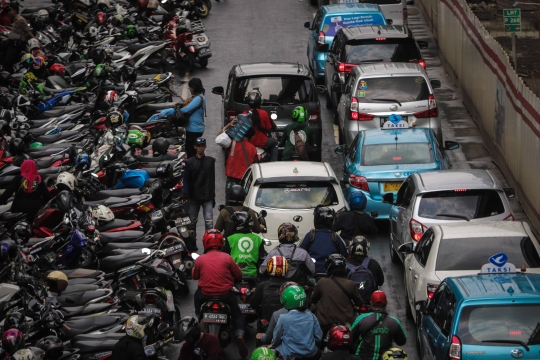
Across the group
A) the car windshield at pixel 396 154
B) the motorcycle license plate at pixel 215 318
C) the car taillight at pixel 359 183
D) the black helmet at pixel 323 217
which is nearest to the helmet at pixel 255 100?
the car windshield at pixel 396 154

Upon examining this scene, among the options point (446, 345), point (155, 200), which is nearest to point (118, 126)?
point (155, 200)

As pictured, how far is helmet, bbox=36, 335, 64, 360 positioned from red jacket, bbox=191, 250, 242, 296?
6.08ft

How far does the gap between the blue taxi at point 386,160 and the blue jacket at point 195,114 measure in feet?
9.15

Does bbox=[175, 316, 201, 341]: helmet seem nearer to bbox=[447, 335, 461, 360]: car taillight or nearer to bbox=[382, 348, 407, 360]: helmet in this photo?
bbox=[382, 348, 407, 360]: helmet

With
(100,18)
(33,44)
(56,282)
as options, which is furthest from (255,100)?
(100,18)

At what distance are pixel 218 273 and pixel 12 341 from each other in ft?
8.75

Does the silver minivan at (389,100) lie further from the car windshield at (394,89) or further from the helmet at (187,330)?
the helmet at (187,330)

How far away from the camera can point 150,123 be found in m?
21.8

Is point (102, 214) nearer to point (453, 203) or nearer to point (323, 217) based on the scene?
point (323, 217)

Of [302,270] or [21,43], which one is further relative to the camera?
[21,43]

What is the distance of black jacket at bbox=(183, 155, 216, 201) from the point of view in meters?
16.2

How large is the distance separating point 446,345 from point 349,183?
23.6ft

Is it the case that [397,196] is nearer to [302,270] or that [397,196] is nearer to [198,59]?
[302,270]

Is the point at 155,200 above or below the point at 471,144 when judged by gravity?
above
